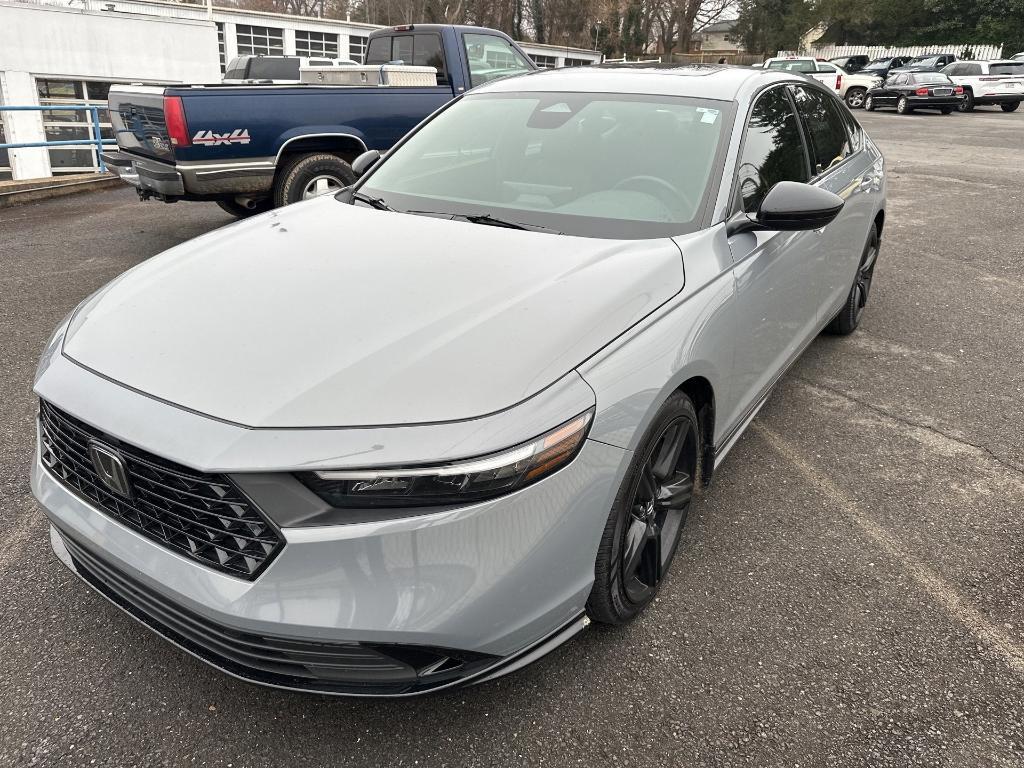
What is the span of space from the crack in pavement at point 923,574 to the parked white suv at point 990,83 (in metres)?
28.6

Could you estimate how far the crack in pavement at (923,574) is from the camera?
2.53 m

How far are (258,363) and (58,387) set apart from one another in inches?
22.9

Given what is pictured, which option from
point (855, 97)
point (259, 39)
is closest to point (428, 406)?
point (259, 39)

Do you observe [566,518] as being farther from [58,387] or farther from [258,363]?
[58,387]

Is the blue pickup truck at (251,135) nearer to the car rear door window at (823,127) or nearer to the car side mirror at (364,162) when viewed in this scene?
the car side mirror at (364,162)

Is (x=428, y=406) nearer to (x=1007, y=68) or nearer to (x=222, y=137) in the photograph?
(x=222, y=137)

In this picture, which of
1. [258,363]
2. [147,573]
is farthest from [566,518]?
[147,573]

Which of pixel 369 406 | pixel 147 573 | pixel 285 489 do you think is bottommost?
pixel 147 573

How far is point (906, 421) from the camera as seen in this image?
4.12 metres

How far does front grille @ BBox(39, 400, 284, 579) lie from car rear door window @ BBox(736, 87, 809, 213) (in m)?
2.21

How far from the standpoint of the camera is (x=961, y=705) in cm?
228

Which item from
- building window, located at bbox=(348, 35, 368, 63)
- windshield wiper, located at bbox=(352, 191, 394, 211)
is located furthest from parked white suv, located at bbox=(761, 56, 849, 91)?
windshield wiper, located at bbox=(352, 191, 394, 211)

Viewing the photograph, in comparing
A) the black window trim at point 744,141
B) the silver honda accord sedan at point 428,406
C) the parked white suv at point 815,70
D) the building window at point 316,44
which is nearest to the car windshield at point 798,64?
the parked white suv at point 815,70

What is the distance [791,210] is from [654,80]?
1115 millimetres
